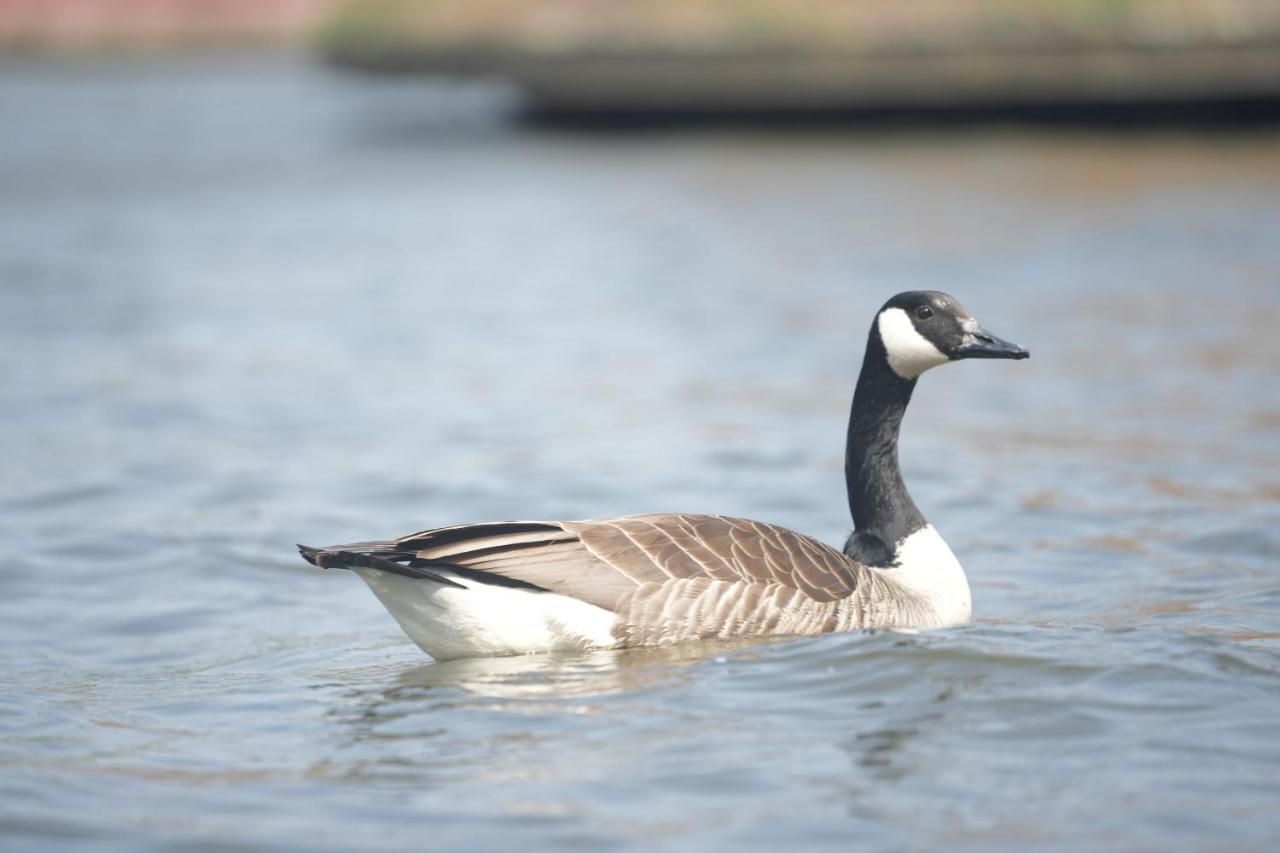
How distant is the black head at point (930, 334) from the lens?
6594 mm

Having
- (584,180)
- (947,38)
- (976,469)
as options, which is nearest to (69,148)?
(584,180)

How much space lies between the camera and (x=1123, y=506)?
8.43 meters

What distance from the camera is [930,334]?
21.9ft

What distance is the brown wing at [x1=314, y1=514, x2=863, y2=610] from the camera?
5.76 m

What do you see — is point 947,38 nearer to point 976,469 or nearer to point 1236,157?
point 1236,157

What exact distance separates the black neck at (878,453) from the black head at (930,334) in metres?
0.09

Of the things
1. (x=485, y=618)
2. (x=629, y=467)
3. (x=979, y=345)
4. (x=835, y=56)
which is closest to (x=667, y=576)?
(x=485, y=618)

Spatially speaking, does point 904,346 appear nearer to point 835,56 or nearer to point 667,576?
point 667,576

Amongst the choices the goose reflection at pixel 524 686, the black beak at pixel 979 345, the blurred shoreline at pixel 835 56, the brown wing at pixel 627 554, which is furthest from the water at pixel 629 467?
the black beak at pixel 979 345

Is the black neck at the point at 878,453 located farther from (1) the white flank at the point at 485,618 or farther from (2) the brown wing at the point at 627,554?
(1) the white flank at the point at 485,618

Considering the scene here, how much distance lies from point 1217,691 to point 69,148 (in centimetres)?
1978

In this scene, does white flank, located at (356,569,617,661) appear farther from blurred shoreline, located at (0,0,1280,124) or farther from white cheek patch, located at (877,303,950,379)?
blurred shoreline, located at (0,0,1280,124)

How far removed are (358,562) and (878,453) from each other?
245cm

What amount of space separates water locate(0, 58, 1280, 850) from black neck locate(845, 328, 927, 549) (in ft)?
2.02
